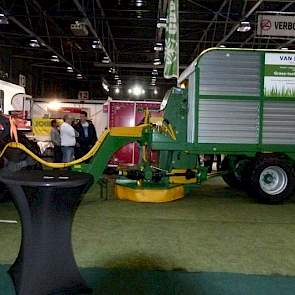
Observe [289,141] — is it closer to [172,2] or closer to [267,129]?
[267,129]

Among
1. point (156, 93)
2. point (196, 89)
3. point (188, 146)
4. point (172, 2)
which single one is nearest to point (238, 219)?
point (188, 146)

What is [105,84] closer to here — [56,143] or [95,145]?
[56,143]

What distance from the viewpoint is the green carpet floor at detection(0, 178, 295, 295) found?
408 centimetres

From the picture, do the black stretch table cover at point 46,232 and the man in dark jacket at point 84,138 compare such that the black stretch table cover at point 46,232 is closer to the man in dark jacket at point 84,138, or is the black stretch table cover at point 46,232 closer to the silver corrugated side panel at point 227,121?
the silver corrugated side panel at point 227,121

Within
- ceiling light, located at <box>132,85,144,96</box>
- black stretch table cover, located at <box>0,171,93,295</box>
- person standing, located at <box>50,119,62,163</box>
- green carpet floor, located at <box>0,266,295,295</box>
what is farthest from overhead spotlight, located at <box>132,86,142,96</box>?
black stretch table cover, located at <box>0,171,93,295</box>

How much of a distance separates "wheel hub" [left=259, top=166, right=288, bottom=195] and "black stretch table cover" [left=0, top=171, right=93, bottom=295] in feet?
18.2

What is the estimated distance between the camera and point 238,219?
6691 mm

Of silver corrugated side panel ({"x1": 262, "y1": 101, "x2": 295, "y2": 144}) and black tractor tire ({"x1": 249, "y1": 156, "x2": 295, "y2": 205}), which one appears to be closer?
silver corrugated side panel ({"x1": 262, "y1": 101, "x2": 295, "y2": 144})

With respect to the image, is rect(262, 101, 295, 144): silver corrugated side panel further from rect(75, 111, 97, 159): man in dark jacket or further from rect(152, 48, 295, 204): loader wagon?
rect(75, 111, 97, 159): man in dark jacket

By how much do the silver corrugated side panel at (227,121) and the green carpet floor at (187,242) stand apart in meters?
1.16

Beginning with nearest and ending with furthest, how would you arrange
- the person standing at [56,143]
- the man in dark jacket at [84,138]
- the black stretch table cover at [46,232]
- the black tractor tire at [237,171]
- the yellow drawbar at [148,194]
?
the black stretch table cover at [46,232], the yellow drawbar at [148,194], the black tractor tire at [237,171], the person standing at [56,143], the man in dark jacket at [84,138]

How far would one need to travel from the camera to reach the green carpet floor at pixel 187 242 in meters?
4.08

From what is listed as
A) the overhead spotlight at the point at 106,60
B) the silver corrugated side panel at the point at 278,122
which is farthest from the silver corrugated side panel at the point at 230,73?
the overhead spotlight at the point at 106,60

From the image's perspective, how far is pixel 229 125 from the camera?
7770mm
